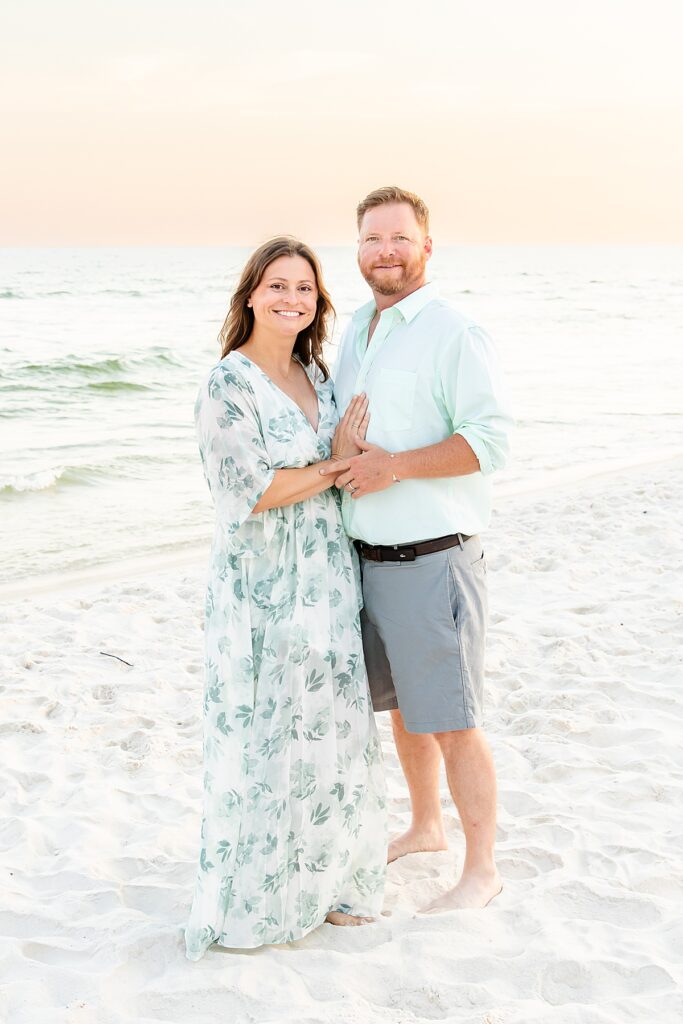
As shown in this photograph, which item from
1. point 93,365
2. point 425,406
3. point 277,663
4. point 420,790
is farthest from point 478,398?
point 93,365

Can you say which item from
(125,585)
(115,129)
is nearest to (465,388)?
(125,585)

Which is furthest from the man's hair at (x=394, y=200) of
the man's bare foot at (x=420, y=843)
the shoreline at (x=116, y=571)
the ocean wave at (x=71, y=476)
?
the ocean wave at (x=71, y=476)

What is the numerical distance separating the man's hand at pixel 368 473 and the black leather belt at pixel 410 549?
0.67 ft

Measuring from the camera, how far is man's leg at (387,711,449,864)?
3.24 m

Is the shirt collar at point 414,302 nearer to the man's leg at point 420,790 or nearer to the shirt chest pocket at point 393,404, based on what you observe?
the shirt chest pocket at point 393,404

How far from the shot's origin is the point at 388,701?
10.1 ft

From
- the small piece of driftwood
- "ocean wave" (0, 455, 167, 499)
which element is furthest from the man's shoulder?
"ocean wave" (0, 455, 167, 499)

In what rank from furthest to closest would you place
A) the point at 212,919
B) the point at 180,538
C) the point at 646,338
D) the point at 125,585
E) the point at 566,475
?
1. the point at 646,338
2. the point at 566,475
3. the point at 180,538
4. the point at 125,585
5. the point at 212,919

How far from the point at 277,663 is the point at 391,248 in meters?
1.26

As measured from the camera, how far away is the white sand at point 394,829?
2.49m

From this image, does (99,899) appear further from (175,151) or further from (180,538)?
(175,151)

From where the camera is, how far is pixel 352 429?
2.86 m

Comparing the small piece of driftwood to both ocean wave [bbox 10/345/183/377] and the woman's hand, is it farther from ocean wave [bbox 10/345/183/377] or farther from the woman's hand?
ocean wave [bbox 10/345/183/377]

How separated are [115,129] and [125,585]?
40.9 metres
